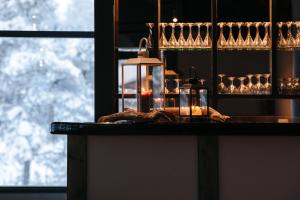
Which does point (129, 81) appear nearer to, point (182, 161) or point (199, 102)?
point (199, 102)

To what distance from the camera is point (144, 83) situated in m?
4.01

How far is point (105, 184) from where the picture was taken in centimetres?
285

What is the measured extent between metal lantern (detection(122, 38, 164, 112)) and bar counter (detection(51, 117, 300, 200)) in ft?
2.19

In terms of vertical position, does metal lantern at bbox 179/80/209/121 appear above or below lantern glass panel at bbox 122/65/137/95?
below

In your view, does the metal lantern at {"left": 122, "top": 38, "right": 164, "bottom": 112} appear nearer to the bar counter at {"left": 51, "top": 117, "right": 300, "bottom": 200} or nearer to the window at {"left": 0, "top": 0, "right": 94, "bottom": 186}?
the bar counter at {"left": 51, "top": 117, "right": 300, "bottom": 200}

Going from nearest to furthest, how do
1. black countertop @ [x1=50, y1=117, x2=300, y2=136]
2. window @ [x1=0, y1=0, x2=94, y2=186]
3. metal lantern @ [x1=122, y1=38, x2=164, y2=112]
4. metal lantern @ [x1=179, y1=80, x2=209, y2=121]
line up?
black countertop @ [x1=50, y1=117, x2=300, y2=136], metal lantern @ [x1=179, y1=80, x2=209, y2=121], metal lantern @ [x1=122, y1=38, x2=164, y2=112], window @ [x1=0, y1=0, x2=94, y2=186]

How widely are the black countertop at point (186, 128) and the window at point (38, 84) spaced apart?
3.61 metres

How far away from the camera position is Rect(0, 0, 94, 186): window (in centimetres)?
632

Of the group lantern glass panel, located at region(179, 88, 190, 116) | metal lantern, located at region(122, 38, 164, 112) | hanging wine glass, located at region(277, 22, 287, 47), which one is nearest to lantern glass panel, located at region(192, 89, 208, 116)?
lantern glass panel, located at region(179, 88, 190, 116)

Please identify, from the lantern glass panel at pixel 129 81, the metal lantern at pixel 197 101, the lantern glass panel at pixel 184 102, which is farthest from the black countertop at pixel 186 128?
the lantern glass panel at pixel 129 81

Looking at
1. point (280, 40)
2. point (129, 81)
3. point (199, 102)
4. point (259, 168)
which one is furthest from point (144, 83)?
point (280, 40)

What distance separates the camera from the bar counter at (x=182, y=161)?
2795 mm

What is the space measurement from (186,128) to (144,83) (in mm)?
1270

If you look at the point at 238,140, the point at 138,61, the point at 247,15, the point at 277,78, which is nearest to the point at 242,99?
the point at 277,78
